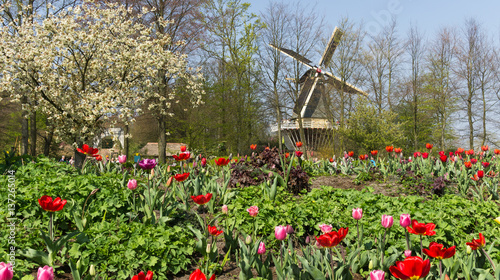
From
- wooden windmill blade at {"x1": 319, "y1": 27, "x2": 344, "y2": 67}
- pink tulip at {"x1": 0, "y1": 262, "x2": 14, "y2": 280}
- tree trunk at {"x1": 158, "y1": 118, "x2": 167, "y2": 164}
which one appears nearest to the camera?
pink tulip at {"x1": 0, "y1": 262, "x2": 14, "y2": 280}

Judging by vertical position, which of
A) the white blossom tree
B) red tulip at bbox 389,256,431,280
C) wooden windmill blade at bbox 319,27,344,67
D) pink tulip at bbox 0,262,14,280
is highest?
wooden windmill blade at bbox 319,27,344,67

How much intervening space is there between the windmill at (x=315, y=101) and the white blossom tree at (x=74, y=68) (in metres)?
13.8

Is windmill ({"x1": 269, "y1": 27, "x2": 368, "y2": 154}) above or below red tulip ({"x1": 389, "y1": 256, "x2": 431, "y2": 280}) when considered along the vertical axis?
above

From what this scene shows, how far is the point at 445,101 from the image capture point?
24.4m

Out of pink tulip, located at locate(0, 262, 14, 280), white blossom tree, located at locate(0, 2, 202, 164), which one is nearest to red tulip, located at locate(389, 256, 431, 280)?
pink tulip, located at locate(0, 262, 14, 280)

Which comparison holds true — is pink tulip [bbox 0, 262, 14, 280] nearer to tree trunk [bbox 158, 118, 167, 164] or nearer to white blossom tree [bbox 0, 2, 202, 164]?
white blossom tree [bbox 0, 2, 202, 164]

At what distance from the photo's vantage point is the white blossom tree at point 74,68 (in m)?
8.35

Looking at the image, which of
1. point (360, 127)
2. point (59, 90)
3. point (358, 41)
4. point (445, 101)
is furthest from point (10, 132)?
point (445, 101)

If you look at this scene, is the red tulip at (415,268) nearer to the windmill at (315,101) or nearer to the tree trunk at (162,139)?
the tree trunk at (162,139)

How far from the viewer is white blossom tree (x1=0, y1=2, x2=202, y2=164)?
835cm

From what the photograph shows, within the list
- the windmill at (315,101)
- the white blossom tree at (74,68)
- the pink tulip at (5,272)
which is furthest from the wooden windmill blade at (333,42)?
the pink tulip at (5,272)

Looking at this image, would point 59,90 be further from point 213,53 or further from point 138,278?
point 213,53

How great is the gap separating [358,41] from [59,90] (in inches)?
725

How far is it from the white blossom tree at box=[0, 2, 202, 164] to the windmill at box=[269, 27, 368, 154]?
13.8m
